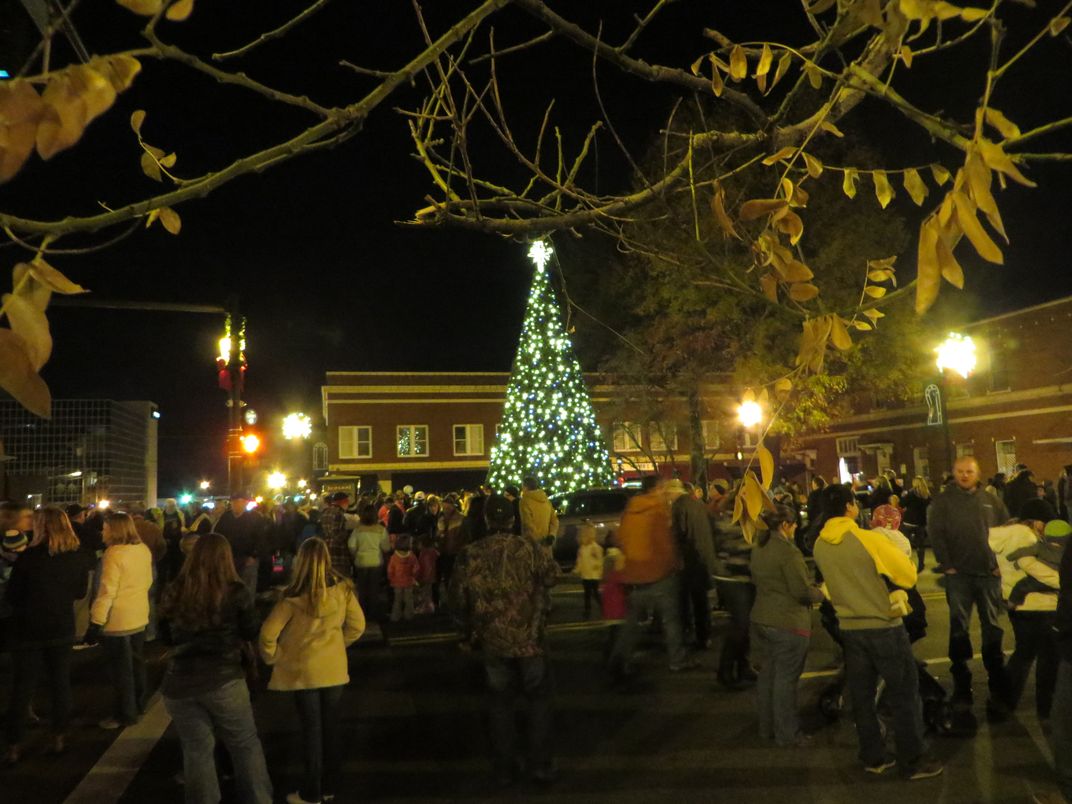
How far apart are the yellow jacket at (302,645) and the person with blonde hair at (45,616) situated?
2485mm

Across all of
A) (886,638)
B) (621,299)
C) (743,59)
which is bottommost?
(886,638)

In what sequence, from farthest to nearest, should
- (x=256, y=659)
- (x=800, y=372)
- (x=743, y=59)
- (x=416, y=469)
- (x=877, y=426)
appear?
(x=416, y=469), (x=877, y=426), (x=256, y=659), (x=743, y=59), (x=800, y=372)

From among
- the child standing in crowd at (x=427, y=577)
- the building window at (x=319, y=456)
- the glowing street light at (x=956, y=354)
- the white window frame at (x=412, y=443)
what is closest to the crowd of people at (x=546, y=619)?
the child standing in crowd at (x=427, y=577)

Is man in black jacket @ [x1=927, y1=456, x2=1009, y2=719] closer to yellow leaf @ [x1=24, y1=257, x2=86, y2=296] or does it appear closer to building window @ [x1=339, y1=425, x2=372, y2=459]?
yellow leaf @ [x1=24, y1=257, x2=86, y2=296]

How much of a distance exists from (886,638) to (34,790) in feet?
20.2

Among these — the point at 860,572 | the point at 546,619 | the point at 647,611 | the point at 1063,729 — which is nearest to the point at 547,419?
the point at 647,611

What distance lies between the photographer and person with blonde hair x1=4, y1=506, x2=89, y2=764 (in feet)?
23.5

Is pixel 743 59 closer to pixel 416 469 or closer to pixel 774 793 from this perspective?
pixel 774 793

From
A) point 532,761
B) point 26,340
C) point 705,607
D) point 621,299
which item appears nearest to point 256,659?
point 532,761

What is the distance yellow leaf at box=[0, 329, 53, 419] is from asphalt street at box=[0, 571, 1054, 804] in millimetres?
4915

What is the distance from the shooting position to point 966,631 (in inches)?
308

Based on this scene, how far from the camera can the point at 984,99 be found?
98.2 inches

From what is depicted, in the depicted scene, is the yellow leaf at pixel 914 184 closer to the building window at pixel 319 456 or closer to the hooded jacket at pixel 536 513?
the hooded jacket at pixel 536 513

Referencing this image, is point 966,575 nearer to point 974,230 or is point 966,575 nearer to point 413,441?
point 974,230
